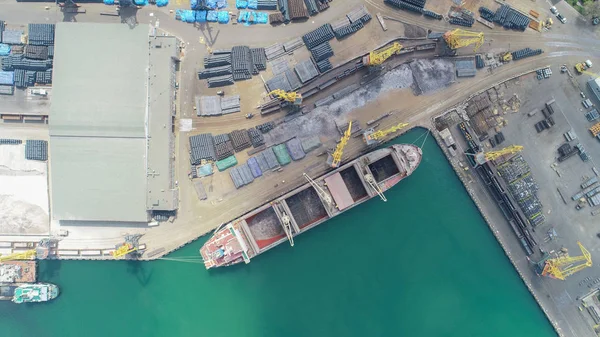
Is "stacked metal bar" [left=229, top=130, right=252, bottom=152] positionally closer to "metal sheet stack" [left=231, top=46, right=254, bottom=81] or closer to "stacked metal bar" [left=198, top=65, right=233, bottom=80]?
"metal sheet stack" [left=231, top=46, right=254, bottom=81]

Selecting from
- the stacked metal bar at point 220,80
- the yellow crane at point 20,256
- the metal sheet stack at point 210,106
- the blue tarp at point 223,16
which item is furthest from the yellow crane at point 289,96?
Answer: the yellow crane at point 20,256

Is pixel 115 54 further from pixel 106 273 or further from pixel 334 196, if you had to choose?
pixel 334 196

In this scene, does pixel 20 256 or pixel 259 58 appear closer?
pixel 20 256

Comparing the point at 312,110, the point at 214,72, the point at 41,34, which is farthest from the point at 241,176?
the point at 41,34

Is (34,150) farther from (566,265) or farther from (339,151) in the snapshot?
(566,265)

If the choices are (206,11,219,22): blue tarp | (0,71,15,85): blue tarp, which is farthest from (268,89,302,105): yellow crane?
(0,71,15,85): blue tarp
